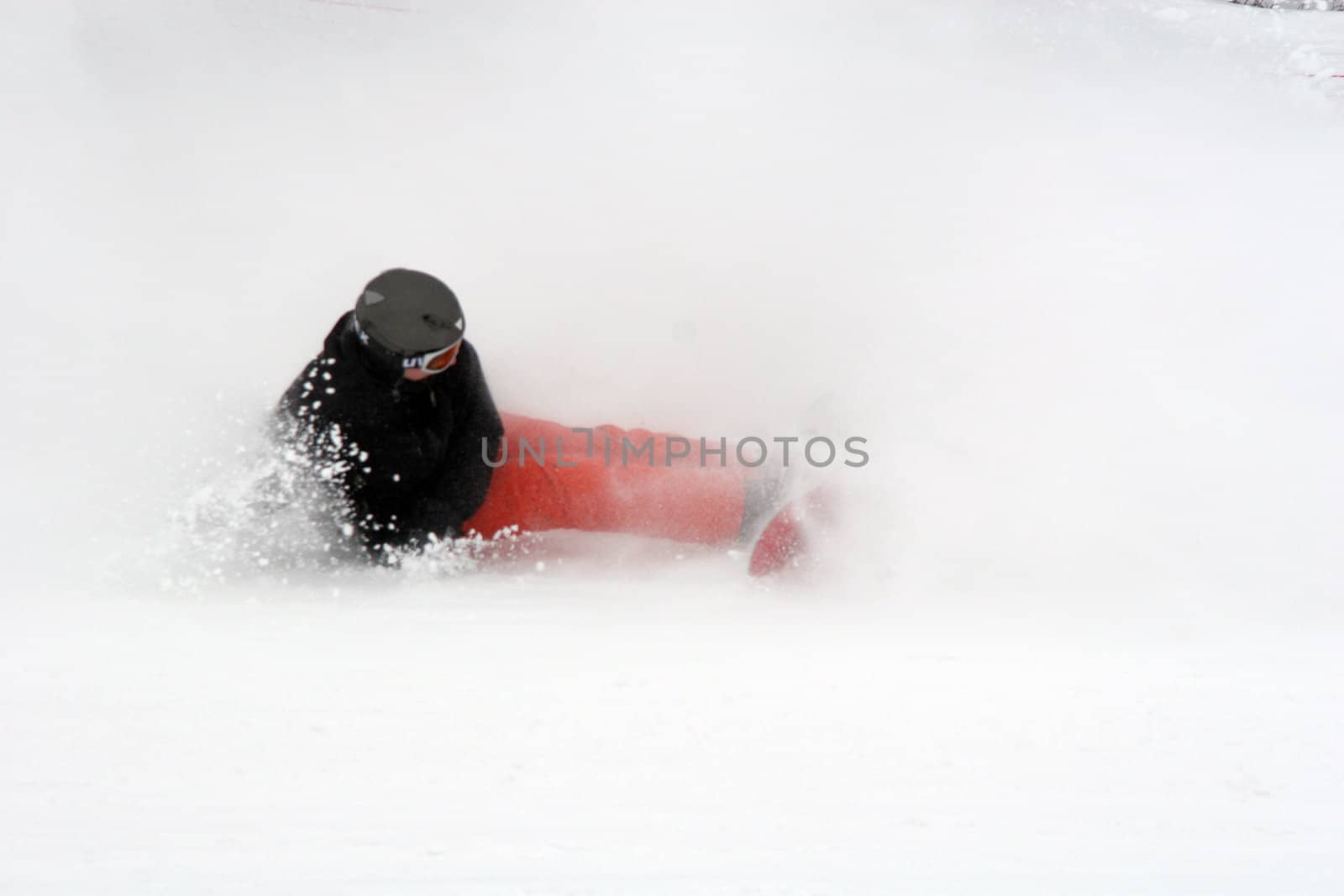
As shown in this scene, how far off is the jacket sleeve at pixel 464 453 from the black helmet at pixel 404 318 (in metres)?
0.19

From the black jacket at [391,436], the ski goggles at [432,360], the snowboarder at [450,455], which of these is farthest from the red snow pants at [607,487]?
the ski goggles at [432,360]

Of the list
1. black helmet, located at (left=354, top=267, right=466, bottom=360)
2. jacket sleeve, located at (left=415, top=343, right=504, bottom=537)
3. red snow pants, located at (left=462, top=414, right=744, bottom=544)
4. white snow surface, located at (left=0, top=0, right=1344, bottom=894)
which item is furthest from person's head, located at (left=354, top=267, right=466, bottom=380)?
white snow surface, located at (left=0, top=0, right=1344, bottom=894)

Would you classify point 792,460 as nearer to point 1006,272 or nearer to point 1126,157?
point 1006,272

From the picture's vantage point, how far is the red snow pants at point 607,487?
1.87 metres

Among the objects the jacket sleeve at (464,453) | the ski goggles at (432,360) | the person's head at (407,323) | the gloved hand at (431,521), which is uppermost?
the person's head at (407,323)

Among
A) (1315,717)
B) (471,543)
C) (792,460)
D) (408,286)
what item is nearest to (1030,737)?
(1315,717)

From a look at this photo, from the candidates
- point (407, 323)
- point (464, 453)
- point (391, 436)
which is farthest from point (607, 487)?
point (407, 323)

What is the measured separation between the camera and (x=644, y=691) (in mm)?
1477

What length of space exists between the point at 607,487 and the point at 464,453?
39 cm

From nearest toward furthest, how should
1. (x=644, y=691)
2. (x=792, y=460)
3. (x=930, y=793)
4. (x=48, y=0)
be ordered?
(x=930, y=793)
(x=644, y=691)
(x=792, y=460)
(x=48, y=0)

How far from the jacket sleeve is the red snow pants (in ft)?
0.45

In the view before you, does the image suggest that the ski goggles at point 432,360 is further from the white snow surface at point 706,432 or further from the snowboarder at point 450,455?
the white snow surface at point 706,432

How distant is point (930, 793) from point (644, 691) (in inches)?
21.6

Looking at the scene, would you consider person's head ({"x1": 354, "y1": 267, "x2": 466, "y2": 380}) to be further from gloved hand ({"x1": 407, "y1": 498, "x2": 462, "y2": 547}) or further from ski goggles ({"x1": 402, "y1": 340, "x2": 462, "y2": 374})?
gloved hand ({"x1": 407, "y1": 498, "x2": 462, "y2": 547})
